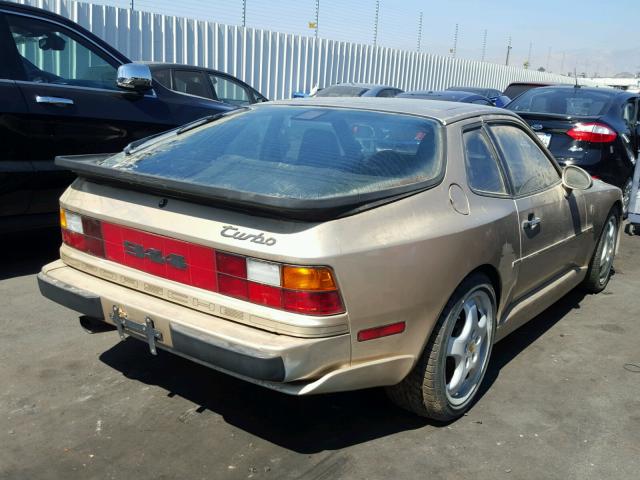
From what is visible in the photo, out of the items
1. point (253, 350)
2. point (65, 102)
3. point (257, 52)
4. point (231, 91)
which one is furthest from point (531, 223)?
point (257, 52)

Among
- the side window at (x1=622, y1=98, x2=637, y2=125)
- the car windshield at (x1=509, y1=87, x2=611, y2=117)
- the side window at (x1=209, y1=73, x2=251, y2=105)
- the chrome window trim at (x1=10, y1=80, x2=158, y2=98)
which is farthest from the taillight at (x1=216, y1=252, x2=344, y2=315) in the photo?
the side window at (x1=209, y1=73, x2=251, y2=105)

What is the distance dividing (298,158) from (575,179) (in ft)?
6.21

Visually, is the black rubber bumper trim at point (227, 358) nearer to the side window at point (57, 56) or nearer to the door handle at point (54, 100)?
the door handle at point (54, 100)

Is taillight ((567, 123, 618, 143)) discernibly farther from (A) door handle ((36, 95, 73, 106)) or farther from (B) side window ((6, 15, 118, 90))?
(A) door handle ((36, 95, 73, 106))

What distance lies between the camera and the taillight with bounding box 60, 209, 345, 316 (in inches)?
92.3

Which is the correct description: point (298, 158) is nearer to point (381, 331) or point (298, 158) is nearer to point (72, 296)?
point (381, 331)

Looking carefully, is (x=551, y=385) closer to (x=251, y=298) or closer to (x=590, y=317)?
(x=590, y=317)

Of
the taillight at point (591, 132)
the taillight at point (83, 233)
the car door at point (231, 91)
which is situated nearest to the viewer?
the taillight at point (83, 233)

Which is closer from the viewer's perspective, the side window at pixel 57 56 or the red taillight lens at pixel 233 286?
the red taillight lens at pixel 233 286

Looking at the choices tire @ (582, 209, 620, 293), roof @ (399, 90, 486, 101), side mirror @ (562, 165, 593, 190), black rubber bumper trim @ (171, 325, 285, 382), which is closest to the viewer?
black rubber bumper trim @ (171, 325, 285, 382)

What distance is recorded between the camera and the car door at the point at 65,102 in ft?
14.9

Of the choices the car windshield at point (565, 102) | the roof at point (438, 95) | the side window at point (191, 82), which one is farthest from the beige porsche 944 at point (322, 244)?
the roof at point (438, 95)

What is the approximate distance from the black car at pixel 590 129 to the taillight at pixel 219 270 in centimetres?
516

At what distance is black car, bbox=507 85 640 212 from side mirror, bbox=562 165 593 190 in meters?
2.92
